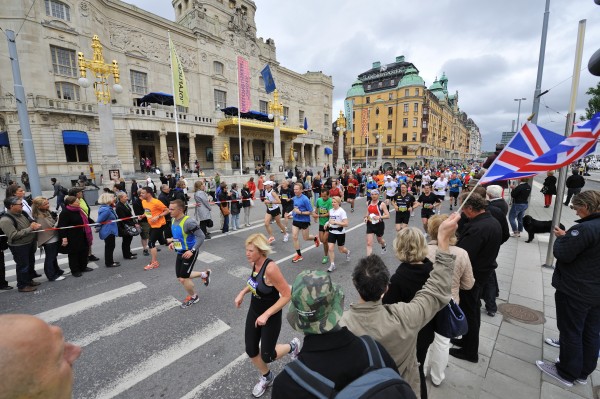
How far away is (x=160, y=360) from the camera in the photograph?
3.67 meters

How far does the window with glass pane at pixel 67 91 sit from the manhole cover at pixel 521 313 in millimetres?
34746

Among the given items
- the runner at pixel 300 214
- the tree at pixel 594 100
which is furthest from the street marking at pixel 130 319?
the tree at pixel 594 100

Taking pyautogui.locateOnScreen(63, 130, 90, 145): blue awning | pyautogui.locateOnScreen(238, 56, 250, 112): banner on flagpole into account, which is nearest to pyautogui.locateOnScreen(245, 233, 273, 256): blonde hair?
pyautogui.locateOnScreen(238, 56, 250, 112): banner on flagpole

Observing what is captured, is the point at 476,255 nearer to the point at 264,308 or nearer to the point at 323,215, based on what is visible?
the point at 264,308

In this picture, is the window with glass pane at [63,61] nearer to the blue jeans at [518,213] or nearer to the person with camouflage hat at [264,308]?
the person with camouflage hat at [264,308]

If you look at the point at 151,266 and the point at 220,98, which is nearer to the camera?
the point at 151,266

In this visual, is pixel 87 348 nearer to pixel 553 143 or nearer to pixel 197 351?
Answer: pixel 197 351

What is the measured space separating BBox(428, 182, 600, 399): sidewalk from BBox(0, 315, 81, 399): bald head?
344 cm

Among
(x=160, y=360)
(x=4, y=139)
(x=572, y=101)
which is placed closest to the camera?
(x=160, y=360)

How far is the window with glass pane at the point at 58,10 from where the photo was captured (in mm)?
22938

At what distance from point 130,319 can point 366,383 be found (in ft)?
16.2

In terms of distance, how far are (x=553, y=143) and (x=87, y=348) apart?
304 inches

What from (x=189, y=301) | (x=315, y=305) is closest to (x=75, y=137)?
(x=189, y=301)

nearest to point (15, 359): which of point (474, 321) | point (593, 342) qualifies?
point (474, 321)
